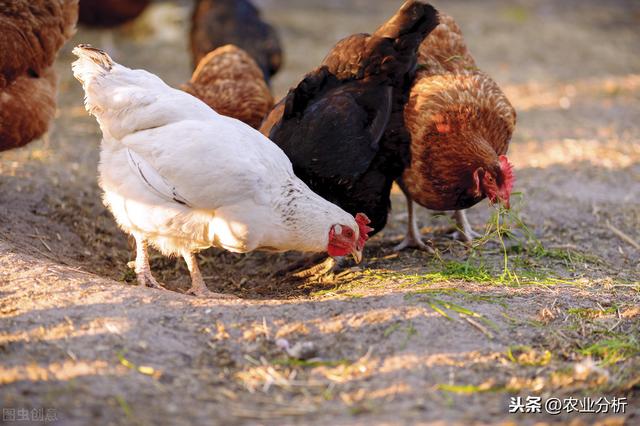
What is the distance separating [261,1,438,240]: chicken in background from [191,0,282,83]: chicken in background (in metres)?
1.92

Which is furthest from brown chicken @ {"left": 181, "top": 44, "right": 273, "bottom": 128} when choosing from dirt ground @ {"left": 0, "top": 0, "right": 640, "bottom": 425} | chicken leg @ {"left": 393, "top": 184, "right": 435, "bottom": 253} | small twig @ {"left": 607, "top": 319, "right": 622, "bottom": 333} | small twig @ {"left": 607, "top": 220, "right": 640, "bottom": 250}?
small twig @ {"left": 607, "top": 319, "right": 622, "bottom": 333}

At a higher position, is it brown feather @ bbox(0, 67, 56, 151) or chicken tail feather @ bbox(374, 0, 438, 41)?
chicken tail feather @ bbox(374, 0, 438, 41)

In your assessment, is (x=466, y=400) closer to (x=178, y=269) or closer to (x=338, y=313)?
(x=338, y=313)

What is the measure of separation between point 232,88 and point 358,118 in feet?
3.65

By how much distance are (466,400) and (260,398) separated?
0.69 metres

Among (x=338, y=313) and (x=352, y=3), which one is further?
(x=352, y=3)

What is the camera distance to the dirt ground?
2.27 m

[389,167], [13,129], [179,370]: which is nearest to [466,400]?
[179,370]

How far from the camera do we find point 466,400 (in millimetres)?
2328

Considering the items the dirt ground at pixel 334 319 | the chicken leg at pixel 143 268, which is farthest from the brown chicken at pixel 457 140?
the chicken leg at pixel 143 268

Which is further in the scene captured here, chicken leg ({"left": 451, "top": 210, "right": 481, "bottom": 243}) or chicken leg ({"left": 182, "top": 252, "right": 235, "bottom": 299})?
chicken leg ({"left": 451, "top": 210, "right": 481, "bottom": 243})

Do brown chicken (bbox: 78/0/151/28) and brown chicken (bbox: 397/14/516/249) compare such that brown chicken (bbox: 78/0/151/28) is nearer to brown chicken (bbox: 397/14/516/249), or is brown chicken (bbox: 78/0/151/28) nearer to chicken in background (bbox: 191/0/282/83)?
chicken in background (bbox: 191/0/282/83)

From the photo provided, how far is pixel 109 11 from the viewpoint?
749 centimetres

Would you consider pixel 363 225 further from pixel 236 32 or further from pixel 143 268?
pixel 236 32
